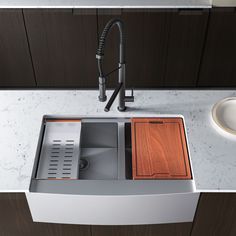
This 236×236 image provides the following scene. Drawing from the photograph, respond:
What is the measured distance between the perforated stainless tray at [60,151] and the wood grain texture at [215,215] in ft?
1.69

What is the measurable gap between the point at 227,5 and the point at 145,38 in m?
0.55

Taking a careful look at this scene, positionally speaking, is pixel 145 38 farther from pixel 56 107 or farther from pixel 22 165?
pixel 22 165

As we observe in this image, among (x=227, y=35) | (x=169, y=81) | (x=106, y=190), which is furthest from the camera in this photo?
(x=169, y=81)

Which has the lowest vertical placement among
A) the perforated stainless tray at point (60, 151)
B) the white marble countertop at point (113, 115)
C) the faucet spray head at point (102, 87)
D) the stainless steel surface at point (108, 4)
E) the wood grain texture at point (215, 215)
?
the wood grain texture at point (215, 215)

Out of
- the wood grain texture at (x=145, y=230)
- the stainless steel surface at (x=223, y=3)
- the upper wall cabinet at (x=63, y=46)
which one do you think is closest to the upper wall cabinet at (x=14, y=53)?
the upper wall cabinet at (x=63, y=46)

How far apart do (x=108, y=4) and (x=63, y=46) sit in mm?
446

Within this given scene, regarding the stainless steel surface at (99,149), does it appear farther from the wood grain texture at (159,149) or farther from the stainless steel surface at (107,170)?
the wood grain texture at (159,149)

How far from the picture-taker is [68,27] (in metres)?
2.38

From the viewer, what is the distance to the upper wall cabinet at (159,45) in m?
2.31

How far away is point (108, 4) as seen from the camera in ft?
7.37

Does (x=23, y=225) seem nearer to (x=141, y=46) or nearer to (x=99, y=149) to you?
(x=99, y=149)

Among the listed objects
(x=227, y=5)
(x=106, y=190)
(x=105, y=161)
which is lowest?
(x=105, y=161)

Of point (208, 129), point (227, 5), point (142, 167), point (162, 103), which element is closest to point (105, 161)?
point (142, 167)

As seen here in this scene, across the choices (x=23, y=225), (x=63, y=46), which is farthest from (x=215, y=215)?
(x=63, y=46)
